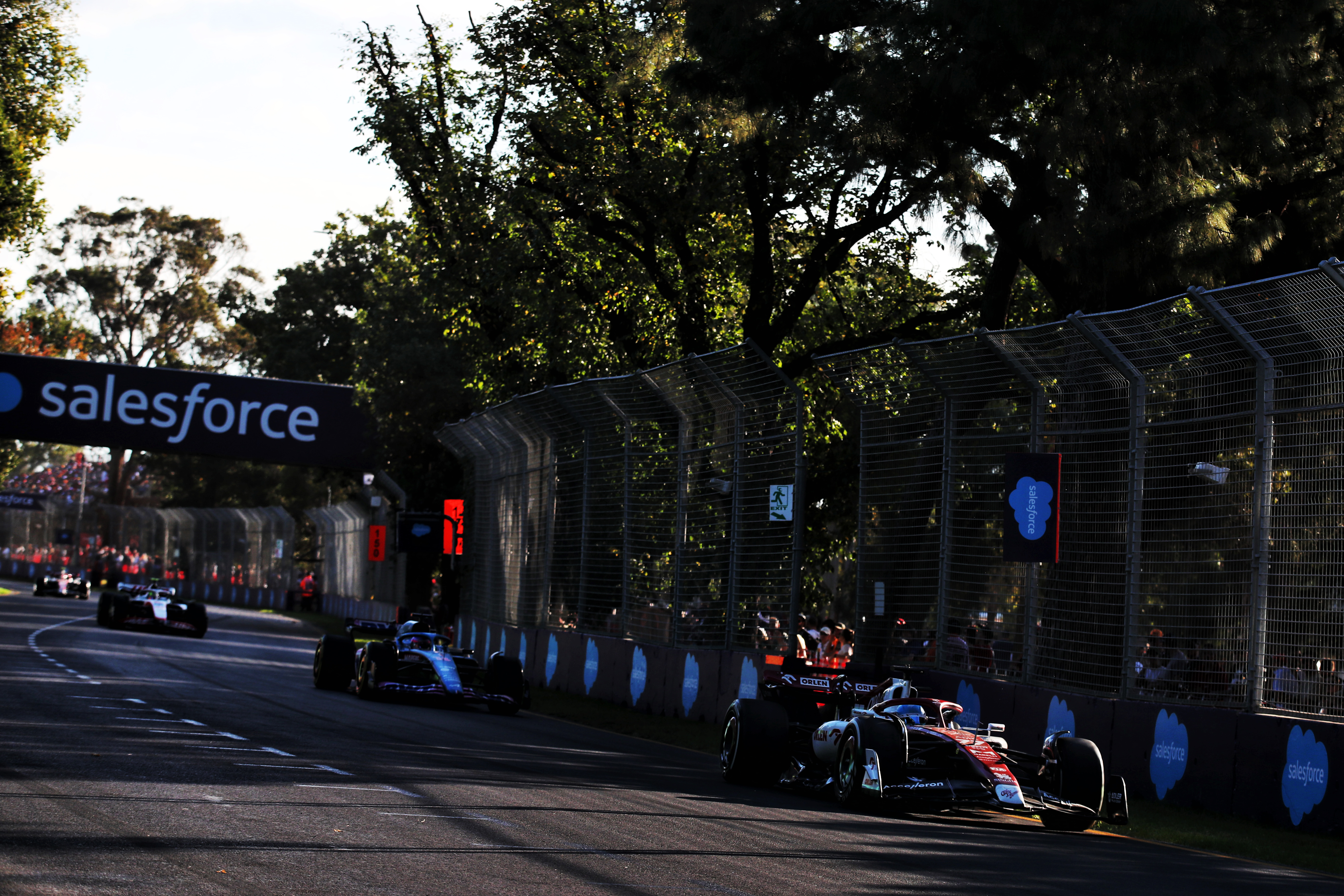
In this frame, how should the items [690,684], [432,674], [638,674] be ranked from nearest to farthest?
1. [432,674]
2. [690,684]
3. [638,674]

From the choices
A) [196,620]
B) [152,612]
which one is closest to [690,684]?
[196,620]

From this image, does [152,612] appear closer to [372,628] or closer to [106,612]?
[106,612]

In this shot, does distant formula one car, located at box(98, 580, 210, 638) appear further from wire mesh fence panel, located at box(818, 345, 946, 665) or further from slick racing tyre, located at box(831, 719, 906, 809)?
slick racing tyre, located at box(831, 719, 906, 809)

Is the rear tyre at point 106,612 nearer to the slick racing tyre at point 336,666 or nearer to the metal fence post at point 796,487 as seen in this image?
the slick racing tyre at point 336,666

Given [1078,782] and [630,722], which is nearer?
[1078,782]

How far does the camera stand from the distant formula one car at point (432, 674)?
16.9 m

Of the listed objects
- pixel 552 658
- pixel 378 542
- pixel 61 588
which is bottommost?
pixel 61 588

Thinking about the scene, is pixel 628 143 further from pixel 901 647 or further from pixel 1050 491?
pixel 1050 491

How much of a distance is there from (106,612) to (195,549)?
116 ft

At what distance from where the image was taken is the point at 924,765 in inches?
394

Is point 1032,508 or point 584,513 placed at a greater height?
point 1032,508

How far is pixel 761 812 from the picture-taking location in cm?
952

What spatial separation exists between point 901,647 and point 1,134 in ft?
104

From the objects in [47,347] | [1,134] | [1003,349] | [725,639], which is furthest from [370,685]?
[47,347]
